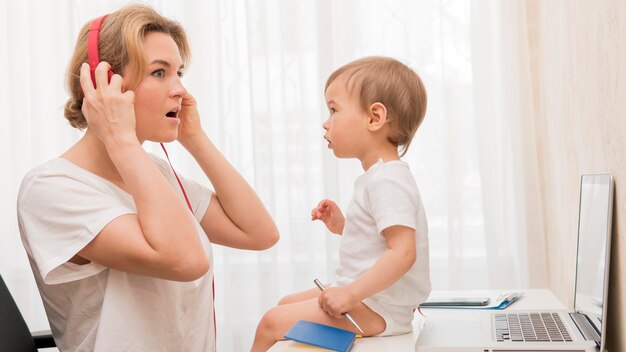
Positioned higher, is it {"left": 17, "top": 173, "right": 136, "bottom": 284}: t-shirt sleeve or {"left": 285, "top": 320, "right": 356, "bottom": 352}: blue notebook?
{"left": 17, "top": 173, "right": 136, "bottom": 284}: t-shirt sleeve

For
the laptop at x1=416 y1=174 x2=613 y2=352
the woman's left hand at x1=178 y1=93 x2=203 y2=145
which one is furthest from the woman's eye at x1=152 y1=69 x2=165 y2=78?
the laptop at x1=416 y1=174 x2=613 y2=352

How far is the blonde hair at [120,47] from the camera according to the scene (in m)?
1.37

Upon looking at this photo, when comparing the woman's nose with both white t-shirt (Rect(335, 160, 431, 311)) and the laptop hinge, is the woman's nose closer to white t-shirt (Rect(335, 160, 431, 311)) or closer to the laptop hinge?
white t-shirt (Rect(335, 160, 431, 311))

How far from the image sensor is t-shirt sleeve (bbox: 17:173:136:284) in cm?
124

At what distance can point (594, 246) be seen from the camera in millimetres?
1508

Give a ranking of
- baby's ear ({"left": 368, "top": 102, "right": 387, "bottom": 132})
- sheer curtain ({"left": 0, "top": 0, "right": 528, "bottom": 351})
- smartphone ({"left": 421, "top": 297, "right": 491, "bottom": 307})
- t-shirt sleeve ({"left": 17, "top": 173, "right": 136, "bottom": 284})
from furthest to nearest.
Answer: sheer curtain ({"left": 0, "top": 0, "right": 528, "bottom": 351}) < smartphone ({"left": 421, "top": 297, "right": 491, "bottom": 307}) < baby's ear ({"left": 368, "top": 102, "right": 387, "bottom": 132}) < t-shirt sleeve ({"left": 17, "top": 173, "right": 136, "bottom": 284})

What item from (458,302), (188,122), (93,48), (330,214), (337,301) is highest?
(93,48)

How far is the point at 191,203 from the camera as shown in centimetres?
166

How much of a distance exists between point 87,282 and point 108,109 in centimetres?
32

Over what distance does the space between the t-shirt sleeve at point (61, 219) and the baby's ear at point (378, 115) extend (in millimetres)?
557

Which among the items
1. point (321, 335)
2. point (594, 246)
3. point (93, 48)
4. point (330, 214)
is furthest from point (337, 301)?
point (93, 48)

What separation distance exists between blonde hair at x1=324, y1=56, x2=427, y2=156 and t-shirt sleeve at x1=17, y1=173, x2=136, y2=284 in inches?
22.8

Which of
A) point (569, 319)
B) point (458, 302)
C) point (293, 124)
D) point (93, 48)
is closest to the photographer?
point (93, 48)

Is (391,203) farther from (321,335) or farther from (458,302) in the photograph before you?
(458,302)
